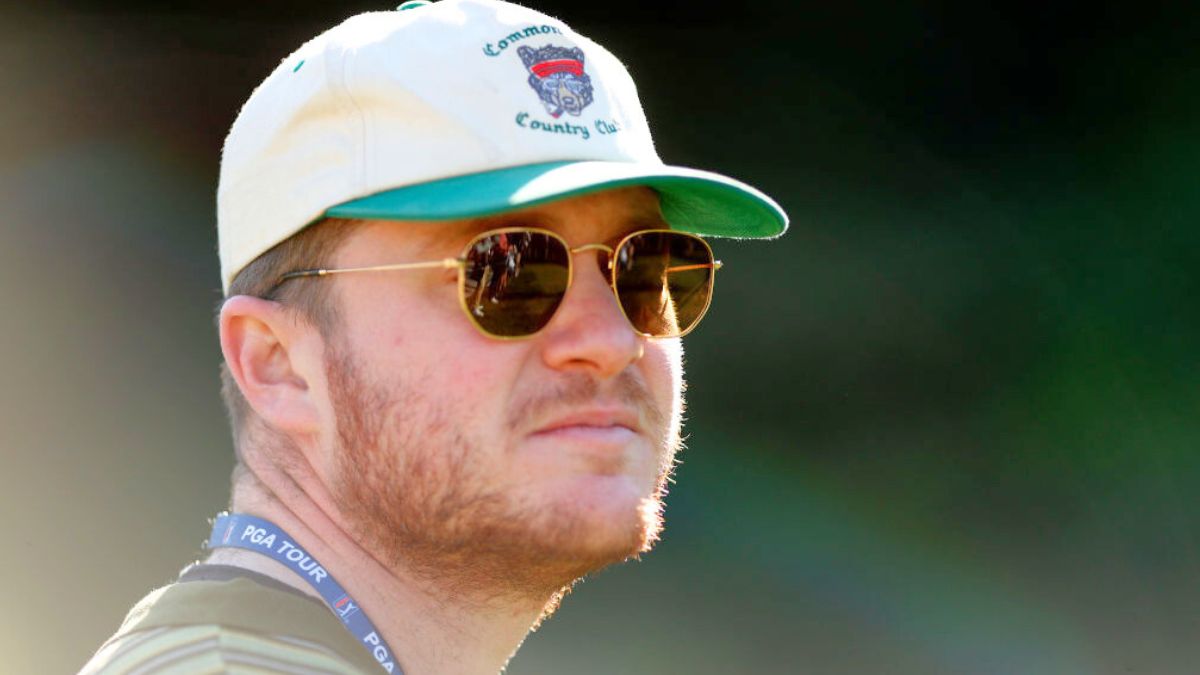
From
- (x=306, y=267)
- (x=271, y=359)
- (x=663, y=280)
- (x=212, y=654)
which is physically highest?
(x=663, y=280)

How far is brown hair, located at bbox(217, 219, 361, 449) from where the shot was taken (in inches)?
71.7

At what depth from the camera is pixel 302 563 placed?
1715 millimetres

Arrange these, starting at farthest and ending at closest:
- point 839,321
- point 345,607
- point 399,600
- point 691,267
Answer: point 839,321 → point 691,267 → point 399,600 → point 345,607

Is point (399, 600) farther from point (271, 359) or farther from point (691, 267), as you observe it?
point (691, 267)

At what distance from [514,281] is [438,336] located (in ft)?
0.41

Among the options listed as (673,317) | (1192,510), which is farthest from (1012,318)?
(673,317)

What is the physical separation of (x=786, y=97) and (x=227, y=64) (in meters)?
2.38

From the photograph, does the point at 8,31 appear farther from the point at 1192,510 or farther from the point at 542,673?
the point at 1192,510

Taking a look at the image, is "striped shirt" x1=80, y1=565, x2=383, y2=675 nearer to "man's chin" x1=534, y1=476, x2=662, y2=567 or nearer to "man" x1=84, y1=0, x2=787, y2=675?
"man" x1=84, y1=0, x2=787, y2=675

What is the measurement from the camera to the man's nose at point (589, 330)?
180cm

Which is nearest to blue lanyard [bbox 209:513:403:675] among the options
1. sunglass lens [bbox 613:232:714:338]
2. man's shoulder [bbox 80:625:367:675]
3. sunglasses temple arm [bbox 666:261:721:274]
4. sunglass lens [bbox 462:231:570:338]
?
man's shoulder [bbox 80:625:367:675]

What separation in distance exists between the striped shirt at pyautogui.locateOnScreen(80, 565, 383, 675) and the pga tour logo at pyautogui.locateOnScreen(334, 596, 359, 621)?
1.6 inches

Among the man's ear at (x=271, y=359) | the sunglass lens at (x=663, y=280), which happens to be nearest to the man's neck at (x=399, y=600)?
the man's ear at (x=271, y=359)

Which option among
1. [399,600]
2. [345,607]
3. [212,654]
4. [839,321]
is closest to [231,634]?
[212,654]
